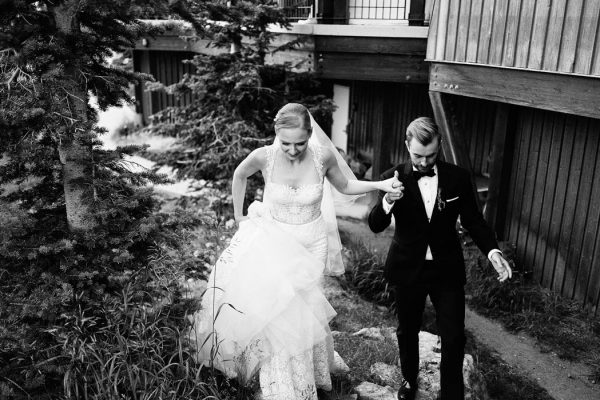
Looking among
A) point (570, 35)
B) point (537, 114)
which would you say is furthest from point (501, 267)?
point (537, 114)

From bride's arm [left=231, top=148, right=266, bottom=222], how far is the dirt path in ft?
11.8

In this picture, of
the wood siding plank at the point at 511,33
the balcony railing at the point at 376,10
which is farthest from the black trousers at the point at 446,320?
the balcony railing at the point at 376,10

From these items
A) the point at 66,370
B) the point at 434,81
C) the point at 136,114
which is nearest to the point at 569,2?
the point at 434,81

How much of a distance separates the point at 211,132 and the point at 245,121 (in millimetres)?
517

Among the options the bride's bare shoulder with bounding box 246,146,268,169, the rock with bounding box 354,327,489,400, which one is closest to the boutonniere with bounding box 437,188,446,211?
the bride's bare shoulder with bounding box 246,146,268,169

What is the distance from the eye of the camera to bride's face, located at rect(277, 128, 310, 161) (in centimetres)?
353

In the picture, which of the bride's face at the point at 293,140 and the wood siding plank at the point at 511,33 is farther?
the wood siding plank at the point at 511,33

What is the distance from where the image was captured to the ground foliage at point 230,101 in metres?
7.74

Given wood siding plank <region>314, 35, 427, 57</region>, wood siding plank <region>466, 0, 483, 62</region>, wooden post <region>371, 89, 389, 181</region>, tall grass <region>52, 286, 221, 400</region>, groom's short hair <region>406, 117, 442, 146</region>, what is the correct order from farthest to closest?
1. wooden post <region>371, 89, 389, 181</region>
2. wood siding plank <region>314, 35, 427, 57</region>
3. wood siding plank <region>466, 0, 483, 62</region>
4. groom's short hair <region>406, 117, 442, 146</region>
5. tall grass <region>52, 286, 221, 400</region>

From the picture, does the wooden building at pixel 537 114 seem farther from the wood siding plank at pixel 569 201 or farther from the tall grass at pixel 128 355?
the tall grass at pixel 128 355

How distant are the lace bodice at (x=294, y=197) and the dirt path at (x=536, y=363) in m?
3.31

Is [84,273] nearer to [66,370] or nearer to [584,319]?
[66,370]

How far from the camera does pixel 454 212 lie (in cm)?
361

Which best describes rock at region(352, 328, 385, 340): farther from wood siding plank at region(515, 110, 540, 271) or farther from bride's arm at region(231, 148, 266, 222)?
wood siding plank at region(515, 110, 540, 271)
